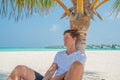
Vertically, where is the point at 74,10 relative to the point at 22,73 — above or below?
above

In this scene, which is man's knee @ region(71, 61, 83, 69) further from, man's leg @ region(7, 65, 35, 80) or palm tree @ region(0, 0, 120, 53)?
palm tree @ region(0, 0, 120, 53)

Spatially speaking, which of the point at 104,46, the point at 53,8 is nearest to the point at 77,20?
the point at 53,8

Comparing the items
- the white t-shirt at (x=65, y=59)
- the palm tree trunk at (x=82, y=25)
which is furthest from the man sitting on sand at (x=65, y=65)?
the palm tree trunk at (x=82, y=25)

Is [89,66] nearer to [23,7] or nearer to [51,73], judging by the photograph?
[23,7]

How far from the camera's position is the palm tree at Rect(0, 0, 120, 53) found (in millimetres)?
4754

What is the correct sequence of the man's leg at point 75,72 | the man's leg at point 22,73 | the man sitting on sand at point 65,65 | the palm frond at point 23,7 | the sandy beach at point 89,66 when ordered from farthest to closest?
1. the sandy beach at point 89,66
2. the palm frond at point 23,7
3. the man's leg at point 22,73
4. the man sitting on sand at point 65,65
5. the man's leg at point 75,72

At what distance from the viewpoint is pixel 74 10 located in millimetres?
5078

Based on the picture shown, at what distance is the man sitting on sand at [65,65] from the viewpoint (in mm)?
3585

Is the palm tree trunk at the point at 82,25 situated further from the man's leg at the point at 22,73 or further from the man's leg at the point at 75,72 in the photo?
the man's leg at the point at 75,72

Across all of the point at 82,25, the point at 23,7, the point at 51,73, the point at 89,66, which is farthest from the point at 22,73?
the point at 89,66

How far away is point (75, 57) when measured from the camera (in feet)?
12.2

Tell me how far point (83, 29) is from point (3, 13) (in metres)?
1.28

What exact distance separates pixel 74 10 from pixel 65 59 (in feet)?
4.55

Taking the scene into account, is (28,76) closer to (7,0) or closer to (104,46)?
(7,0)
